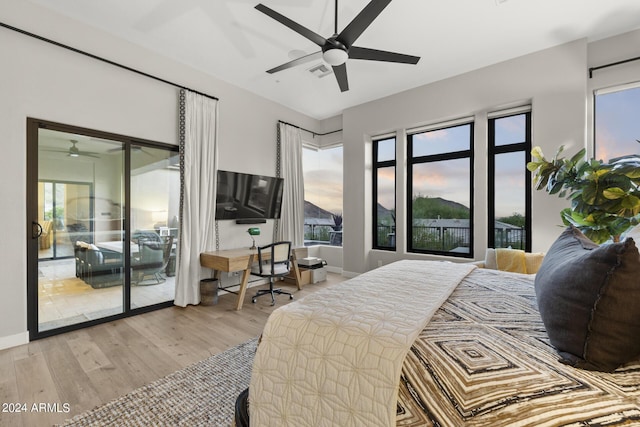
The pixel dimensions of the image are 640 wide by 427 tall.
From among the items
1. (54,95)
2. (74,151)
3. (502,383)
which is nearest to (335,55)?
(502,383)

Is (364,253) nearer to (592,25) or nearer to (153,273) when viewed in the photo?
(153,273)

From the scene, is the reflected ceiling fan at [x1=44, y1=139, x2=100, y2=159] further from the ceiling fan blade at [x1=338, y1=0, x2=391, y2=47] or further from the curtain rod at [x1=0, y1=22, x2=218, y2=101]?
the ceiling fan blade at [x1=338, y1=0, x2=391, y2=47]

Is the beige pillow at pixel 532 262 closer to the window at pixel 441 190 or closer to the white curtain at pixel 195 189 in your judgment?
the window at pixel 441 190

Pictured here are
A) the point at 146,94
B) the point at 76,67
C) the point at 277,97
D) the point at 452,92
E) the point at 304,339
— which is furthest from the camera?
the point at 277,97

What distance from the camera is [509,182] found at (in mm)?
3734

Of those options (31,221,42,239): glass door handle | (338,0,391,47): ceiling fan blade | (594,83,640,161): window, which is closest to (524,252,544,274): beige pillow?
(594,83,640,161): window

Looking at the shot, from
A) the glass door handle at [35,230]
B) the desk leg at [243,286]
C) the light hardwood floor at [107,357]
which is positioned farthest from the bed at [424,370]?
the glass door handle at [35,230]

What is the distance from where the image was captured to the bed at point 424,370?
71cm

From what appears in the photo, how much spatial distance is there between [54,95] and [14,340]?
2246 millimetres

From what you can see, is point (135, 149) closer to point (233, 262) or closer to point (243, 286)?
point (233, 262)

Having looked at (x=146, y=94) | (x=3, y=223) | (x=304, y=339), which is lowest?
(x=304, y=339)

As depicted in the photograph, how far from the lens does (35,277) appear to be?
8.44 ft

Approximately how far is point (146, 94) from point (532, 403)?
13.4 feet

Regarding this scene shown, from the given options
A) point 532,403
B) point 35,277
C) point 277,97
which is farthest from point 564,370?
point 277,97
